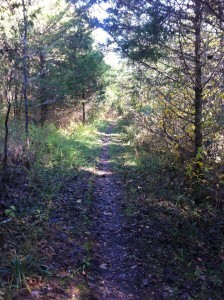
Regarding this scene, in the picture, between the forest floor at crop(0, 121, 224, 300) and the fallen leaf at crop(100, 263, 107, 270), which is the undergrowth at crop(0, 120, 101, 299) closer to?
the forest floor at crop(0, 121, 224, 300)

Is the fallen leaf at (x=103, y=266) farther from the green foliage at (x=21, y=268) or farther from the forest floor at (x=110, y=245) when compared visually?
the green foliage at (x=21, y=268)

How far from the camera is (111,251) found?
5496mm

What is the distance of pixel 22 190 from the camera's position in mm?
7395

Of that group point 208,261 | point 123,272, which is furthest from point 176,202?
point 123,272

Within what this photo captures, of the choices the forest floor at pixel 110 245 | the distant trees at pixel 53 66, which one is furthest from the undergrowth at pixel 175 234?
the distant trees at pixel 53 66

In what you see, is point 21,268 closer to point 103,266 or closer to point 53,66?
point 103,266

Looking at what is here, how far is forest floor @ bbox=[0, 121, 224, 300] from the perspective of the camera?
429cm

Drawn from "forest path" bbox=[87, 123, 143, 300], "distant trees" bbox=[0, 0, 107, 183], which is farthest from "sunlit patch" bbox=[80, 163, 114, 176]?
"distant trees" bbox=[0, 0, 107, 183]

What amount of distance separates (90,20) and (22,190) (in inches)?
177

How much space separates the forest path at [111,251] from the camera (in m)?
4.45

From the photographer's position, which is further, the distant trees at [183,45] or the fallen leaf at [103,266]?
the distant trees at [183,45]

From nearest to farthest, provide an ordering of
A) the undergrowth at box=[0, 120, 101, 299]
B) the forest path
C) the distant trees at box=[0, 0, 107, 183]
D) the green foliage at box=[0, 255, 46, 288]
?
the green foliage at box=[0, 255, 46, 288], the undergrowth at box=[0, 120, 101, 299], the forest path, the distant trees at box=[0, 0, 107, 183]

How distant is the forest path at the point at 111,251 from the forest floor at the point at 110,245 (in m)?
0.02

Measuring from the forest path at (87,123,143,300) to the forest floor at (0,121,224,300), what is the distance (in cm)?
2
